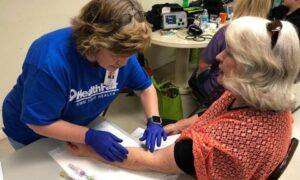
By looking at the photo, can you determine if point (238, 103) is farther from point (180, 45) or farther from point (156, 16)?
point (156, 16)

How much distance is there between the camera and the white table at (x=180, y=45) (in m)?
2.53

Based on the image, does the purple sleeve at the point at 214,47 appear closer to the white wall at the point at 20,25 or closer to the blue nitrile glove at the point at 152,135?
the blue nitrile glove at the point at 152,135

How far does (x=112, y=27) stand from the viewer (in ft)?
3.22

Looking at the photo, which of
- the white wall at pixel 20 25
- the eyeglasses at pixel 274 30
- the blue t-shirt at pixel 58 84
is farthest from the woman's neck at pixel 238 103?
the white wall at pixel 20 25

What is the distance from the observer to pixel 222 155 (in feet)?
3.20

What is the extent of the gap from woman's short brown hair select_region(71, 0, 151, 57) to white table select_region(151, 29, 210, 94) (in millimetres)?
1254

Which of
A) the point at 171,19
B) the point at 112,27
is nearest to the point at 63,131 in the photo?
the point at 112,27

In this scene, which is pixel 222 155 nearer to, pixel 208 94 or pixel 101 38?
pixel 101 38

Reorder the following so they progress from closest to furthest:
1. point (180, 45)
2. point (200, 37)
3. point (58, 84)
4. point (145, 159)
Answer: point (58, 84), point (145, 159), point (180, 45), point (200, 37)

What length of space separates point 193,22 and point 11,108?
2.06 meters

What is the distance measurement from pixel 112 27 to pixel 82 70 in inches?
9.0

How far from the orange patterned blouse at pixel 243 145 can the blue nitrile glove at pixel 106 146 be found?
0.99 ft


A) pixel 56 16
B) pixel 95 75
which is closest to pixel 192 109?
pixel 56 16

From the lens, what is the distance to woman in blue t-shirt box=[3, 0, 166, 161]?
3.27ft
